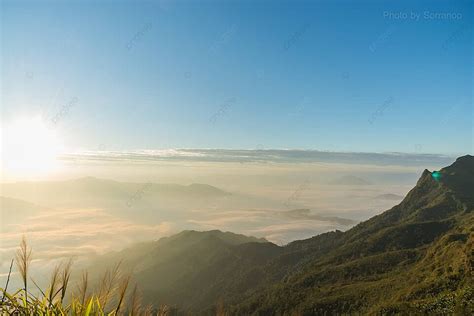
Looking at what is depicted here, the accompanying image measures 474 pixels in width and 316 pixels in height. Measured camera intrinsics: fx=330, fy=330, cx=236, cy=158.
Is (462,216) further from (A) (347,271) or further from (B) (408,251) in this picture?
(A) (347,271)

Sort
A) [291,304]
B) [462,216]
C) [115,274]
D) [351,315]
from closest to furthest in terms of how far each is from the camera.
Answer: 1. [115,274]
2. [351,315]
3. [291,304]
4. [462,216]

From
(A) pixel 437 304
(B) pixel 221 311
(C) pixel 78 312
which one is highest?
(B) pixel 221 311

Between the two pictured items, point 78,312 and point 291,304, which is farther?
point 291,304

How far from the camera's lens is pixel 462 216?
18850cm

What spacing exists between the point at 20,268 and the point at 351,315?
110 m

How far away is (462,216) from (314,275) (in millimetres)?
97570

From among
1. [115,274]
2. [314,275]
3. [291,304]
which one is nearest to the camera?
[115,274]

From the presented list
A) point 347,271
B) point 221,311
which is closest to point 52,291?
point 221,311

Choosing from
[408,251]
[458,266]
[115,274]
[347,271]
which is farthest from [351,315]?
[115,274]

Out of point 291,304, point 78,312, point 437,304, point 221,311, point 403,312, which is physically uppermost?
point 221,311

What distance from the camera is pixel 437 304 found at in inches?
2264

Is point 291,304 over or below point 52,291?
below

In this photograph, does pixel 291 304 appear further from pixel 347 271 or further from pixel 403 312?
pixel 403 312

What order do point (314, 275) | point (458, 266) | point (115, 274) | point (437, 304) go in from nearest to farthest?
point (115, 274), point (437, 304), point (458, 266), point (314, 275)
